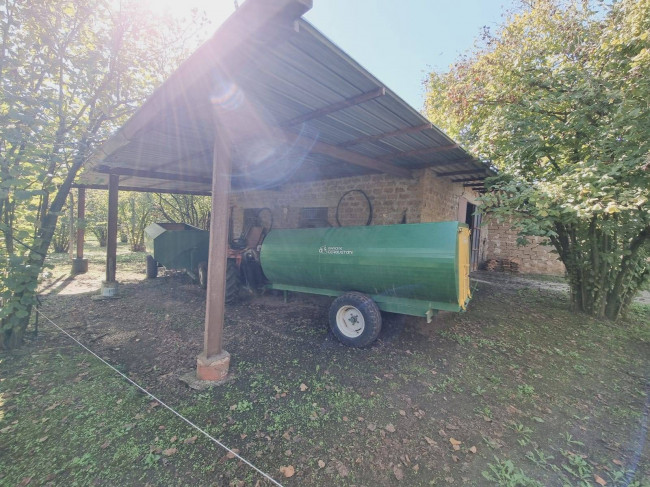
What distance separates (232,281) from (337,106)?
4.05 m

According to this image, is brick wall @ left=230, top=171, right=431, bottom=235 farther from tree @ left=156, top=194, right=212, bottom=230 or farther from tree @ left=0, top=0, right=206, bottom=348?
tree @ left=156, top=194, right=212, bottom=230

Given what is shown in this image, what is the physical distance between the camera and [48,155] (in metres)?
3.10

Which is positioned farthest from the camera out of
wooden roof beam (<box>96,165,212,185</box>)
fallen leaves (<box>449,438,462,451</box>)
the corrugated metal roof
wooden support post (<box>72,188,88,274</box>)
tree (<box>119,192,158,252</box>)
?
tree (<box>119,192,158,252</box>)

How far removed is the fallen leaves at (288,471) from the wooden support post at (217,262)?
134cm

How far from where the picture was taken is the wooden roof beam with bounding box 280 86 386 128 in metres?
2.69

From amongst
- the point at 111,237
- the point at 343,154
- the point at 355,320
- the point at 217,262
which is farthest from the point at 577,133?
the point at 111,237

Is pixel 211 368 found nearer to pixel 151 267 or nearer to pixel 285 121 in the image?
pixel 285 121

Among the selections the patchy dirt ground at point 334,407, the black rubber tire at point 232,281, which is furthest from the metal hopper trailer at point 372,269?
the black rubber tire at point 232,281

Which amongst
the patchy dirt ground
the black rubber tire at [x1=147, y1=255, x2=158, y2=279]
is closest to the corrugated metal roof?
the patchy dirt ground

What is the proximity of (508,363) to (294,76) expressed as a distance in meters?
4.10

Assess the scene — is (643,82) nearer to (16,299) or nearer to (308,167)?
(308,167)

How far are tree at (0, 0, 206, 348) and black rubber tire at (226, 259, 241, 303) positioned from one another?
272cm

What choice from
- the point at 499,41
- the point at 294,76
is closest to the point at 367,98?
the point at 294,76

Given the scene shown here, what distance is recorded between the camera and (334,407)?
264 centimetres
